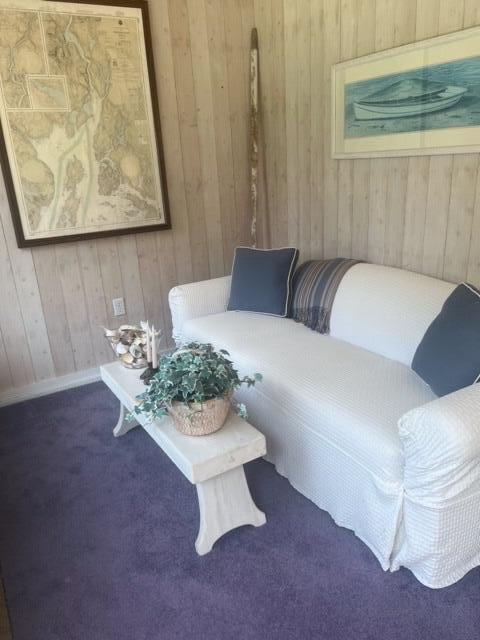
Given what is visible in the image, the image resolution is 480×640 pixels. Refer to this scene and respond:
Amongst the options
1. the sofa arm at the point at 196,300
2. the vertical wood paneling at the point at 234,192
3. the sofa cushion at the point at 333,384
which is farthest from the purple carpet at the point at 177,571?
the vertical wood paneling at the point at 234,192

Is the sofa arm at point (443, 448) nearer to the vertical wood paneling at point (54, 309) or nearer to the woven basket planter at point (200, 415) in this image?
the woven basket planter at point (200, 415)

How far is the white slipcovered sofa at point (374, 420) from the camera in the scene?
144cm

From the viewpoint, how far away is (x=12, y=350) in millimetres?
2939

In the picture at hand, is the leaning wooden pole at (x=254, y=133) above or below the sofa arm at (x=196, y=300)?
above

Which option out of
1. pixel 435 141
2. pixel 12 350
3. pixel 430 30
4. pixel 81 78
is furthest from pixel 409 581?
pixel 81 78

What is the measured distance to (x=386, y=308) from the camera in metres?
2.25

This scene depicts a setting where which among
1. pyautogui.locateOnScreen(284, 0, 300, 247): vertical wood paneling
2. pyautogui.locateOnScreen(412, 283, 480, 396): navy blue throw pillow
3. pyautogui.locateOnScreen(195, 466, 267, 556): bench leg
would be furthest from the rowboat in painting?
pyautogui.locateOnScreen(195, 466, 267, 556): bench leg

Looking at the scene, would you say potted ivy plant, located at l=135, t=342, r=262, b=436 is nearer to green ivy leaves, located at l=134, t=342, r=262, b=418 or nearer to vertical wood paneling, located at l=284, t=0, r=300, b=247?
green ivy leaves, located at l=134, t=342, r=262, b=418

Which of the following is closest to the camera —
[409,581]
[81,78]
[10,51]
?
[409,581]

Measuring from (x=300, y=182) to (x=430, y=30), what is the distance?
1.14m

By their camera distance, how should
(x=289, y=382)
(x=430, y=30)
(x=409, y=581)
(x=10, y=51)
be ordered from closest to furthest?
(x=409, y=581), (x=289, y=382), (x=430, y=30), (x=10, y=51)

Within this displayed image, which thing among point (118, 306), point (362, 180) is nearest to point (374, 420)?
point (362, 180)

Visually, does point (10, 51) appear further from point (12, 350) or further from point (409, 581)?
point (409, 581)

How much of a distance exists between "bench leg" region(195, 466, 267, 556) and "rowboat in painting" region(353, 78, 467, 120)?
1.79 meters
